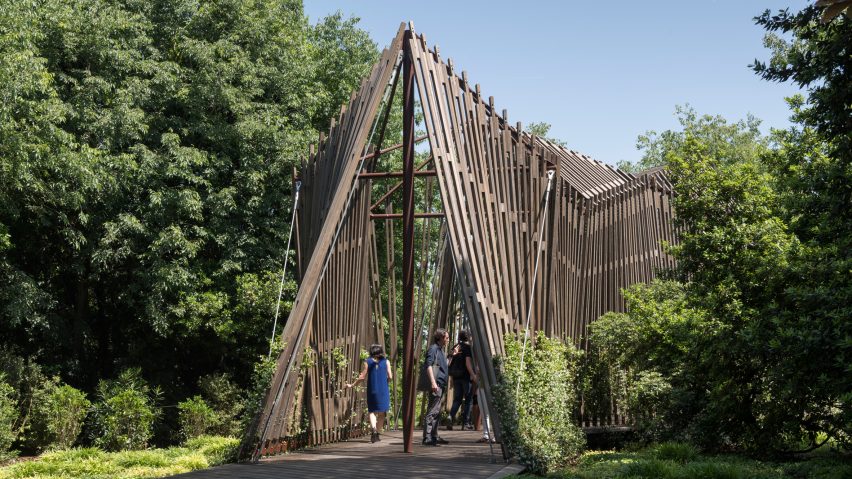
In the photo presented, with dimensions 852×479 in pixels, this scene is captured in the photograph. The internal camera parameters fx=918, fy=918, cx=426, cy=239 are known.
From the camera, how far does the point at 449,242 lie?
40.7 feet

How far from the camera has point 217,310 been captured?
768 inches

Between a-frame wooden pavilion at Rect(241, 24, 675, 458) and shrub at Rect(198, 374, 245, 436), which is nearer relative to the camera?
a-frame wooden pavilion at Rect(241, 24, 675, 458)

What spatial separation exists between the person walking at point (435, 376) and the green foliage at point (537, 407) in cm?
126

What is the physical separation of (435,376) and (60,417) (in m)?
8.46

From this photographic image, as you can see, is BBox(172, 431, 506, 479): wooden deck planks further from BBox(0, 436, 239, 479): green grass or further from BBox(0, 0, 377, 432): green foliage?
BBox(0, 0, 377, 432): green foliage

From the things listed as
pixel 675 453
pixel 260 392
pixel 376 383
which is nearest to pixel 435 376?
pixel 376 383

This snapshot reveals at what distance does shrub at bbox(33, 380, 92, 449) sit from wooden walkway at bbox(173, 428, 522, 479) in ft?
22.6

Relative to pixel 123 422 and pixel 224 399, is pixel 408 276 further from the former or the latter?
pixel 224 399

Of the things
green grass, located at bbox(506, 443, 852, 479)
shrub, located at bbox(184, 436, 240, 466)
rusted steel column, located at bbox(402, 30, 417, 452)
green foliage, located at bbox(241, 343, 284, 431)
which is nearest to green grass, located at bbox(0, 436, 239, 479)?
shrub, located at bbox(184, 436, 240, 466)

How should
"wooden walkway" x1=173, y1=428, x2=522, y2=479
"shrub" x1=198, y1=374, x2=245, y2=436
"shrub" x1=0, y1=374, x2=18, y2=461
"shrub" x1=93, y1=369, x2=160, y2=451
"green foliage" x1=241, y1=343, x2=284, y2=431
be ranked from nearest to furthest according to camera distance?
"wooden walkway" x1=173, y1=428, x2=522, y2=479 < "green foliage" x1=241, y1=343, x2=284, y2=431 < "shrub" x1=0, y1=374, x2=18, y2=461 < "shrub" x1=93, y1=369, x2=160, y2=451 < "shrub" x1=198, y1=374, x2=245, y2=436

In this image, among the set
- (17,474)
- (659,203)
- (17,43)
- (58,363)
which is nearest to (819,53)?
(659,203)

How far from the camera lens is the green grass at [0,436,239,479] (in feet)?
35.6

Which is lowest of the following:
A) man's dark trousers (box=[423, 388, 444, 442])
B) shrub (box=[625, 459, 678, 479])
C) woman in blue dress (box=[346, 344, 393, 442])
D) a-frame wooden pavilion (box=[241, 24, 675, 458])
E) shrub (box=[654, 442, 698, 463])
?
shrub (box=[625, 459, 678, 479])

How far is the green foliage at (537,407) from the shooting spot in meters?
9.64
